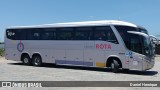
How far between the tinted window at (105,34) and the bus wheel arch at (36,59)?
578 centimetres

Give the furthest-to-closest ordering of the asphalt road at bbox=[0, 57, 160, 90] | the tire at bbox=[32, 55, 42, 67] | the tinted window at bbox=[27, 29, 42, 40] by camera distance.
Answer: the tire at bbox=[32, 55, 42, 67] < the tinted window at bbox=[27, 29, 42, 40] < the asphalt road at bbox=[0, 57, 160, 90]

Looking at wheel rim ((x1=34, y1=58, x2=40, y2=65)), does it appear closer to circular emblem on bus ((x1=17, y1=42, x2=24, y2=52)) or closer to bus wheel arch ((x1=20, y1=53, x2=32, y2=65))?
bus wheel arch ((x1=20, y1=53, x2=32, y2=65))

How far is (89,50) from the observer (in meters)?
21.4

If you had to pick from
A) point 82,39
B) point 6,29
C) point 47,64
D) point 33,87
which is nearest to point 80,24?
point 82,39

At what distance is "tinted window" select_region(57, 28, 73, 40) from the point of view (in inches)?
881

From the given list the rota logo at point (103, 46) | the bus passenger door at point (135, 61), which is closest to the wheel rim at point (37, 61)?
the rota logo at point (103, 46)

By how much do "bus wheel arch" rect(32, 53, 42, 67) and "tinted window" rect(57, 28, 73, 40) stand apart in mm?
2702

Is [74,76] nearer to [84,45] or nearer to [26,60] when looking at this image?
[84,45]

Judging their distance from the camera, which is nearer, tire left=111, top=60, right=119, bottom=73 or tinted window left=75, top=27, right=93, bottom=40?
tire left=111, top=60, right=119, bottom=73

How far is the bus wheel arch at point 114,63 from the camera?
65.2 feet

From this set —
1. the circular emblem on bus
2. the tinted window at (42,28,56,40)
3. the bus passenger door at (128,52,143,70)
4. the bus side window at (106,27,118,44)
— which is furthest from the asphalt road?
the circular emblem on bus

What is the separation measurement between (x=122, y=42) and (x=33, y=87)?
8067 mm

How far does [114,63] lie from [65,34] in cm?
457

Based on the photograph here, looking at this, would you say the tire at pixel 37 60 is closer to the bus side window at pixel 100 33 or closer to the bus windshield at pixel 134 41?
the bus side window at pixel 100 33
